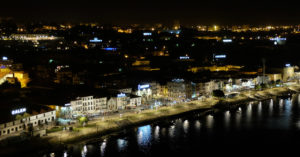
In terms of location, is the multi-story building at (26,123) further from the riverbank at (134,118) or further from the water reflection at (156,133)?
the water reflection at (156,133)

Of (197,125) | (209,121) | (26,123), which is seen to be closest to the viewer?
(26,123)

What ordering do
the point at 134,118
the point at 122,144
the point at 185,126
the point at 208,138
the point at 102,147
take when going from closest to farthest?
the point at 102,147
the point at 122,144
the point at 208,138
the point at 134,118
the point at 185,126

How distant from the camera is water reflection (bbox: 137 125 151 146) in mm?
13534

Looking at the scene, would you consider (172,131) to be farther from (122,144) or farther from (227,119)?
(227,119)

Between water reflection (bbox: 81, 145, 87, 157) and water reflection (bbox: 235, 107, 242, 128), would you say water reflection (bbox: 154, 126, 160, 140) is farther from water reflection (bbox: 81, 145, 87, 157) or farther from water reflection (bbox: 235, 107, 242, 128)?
water reflection (bbox: 235, 107, 242, 128)

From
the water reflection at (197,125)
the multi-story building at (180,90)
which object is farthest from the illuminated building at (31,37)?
the water reflection at (197,125)

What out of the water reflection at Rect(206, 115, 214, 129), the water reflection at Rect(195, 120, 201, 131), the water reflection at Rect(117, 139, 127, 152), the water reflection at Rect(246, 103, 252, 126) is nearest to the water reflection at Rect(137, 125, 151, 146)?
the water reflection at Rect(117, 139, 127, 152)

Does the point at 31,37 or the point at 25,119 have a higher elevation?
the point at 31,37

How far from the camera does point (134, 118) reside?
616 inches

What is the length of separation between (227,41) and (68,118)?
137 feet

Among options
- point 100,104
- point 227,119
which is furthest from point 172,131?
point 227,119

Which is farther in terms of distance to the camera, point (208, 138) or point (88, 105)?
point (88, 105)

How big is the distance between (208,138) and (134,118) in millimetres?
3746

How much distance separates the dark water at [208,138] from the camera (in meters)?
12.8
